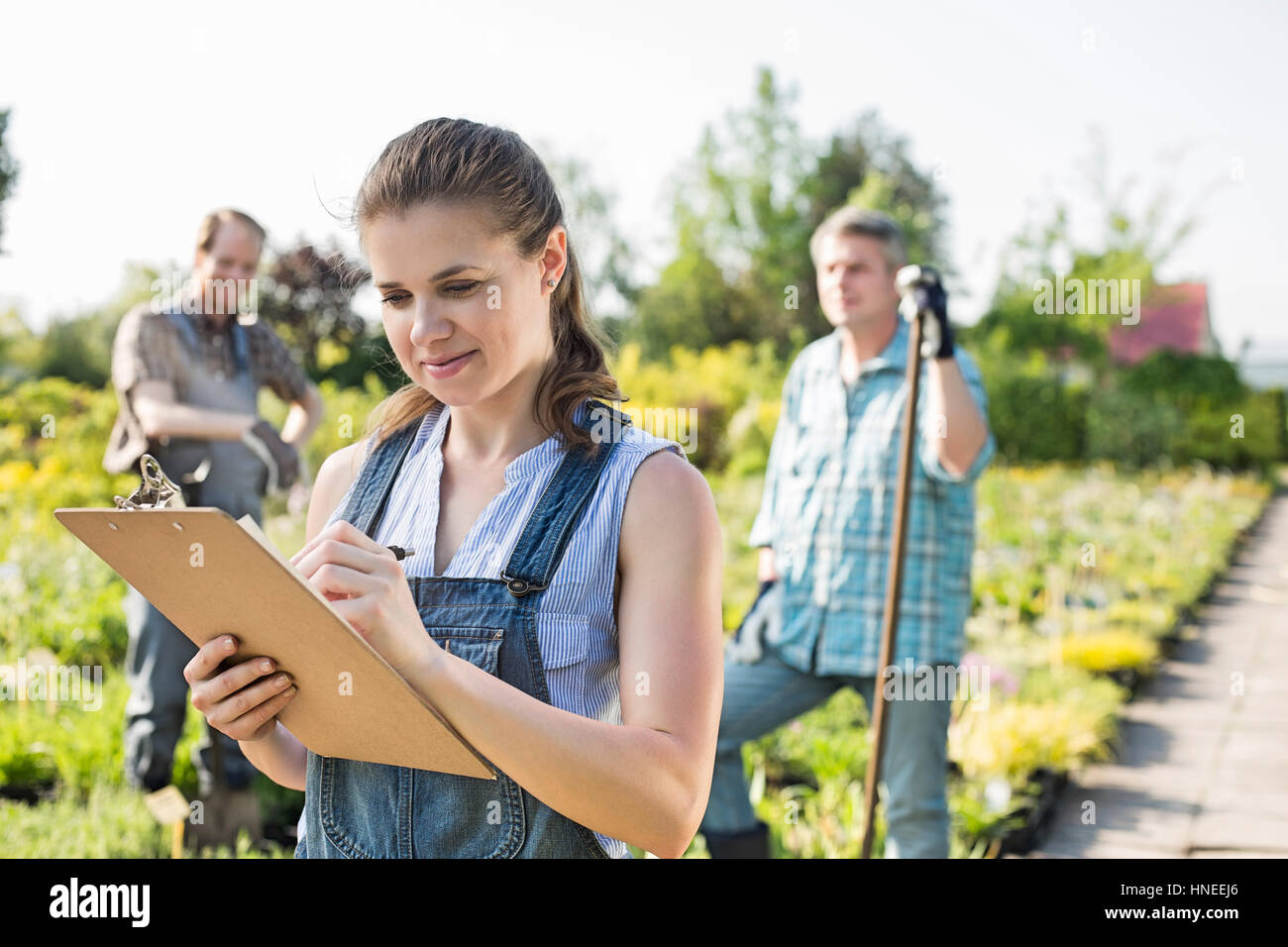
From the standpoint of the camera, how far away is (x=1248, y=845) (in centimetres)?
407

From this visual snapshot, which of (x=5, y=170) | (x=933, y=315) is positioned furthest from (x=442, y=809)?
(x=5, y=170)

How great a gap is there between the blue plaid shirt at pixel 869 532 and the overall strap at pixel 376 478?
5.98 ft

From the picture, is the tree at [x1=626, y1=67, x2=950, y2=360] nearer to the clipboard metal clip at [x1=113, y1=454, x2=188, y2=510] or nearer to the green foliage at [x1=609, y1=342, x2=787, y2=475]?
the green foliage at [x1=609, y1=342, x2=787, y2=475]

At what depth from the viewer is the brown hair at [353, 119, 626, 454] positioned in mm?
1291

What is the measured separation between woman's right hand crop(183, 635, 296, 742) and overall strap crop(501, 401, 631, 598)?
0.89 ft

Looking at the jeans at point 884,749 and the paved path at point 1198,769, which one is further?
the paved path at point 1198,769

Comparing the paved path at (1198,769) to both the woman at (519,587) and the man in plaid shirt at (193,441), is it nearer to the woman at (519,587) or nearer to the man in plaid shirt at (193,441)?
the man in plaid shirt at (193,441)

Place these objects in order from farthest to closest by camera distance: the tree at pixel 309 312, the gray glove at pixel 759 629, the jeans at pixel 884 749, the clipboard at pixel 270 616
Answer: the tree at pixel 309 312
the gray glove at pixel 759 629
the jeans at pixel 884 749
the clipboard at pixel 270 616

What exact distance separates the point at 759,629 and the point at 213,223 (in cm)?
212

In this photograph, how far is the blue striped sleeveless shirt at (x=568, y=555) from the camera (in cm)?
126

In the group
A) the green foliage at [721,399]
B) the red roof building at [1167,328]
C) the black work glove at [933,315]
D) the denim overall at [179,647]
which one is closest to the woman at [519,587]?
Result: the black work glove at [933,315]
